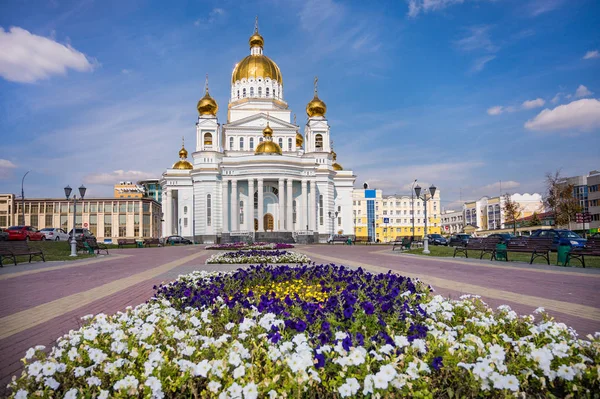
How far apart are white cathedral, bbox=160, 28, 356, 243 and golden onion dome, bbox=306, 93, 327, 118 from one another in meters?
0.15

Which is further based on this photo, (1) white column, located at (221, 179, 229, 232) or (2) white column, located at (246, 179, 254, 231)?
(1) white column, located at (221, 179, 229, 232)

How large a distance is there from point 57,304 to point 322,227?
46891 millimetres

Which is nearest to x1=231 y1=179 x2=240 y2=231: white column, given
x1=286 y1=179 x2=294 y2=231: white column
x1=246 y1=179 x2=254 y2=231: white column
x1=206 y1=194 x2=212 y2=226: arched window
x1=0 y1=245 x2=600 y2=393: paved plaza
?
x1=246 y1=179 x2=254 y2=231: white column

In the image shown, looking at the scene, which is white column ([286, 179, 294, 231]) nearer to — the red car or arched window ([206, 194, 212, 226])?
arched window ([206, 194, 212, 226])

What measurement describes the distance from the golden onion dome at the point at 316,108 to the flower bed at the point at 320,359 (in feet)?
181

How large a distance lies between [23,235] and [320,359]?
40186mm

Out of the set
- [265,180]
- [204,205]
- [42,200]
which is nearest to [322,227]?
[265,180]

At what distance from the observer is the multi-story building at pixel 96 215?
78812mm

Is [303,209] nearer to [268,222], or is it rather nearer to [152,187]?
[268,222]

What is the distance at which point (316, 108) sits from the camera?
58.7m

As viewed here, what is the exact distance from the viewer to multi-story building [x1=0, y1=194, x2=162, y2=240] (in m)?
78.8

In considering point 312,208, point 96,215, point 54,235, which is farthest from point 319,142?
point 96,215

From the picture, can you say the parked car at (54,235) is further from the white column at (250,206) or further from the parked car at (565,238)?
the parked car at (565,238)

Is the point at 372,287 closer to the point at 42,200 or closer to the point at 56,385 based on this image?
the point at 56,385
